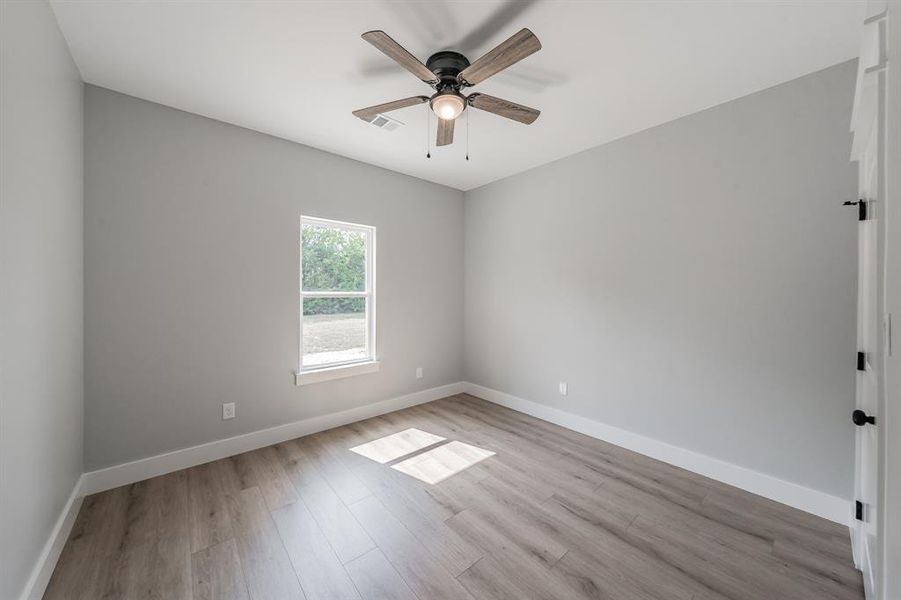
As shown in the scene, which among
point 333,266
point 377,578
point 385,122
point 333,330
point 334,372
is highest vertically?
point 385,122

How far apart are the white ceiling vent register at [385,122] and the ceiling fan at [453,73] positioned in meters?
0.55

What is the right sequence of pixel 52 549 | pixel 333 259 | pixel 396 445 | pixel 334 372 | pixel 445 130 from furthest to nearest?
1. pixel 333 259
2. pixel 334 372
3. pixel 396 445
4. pixel 445 130
5. pixel 52 549

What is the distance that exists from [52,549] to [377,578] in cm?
160

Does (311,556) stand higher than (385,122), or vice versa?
(385,122)

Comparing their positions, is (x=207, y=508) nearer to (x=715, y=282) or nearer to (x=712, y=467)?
(x=712, y=467)

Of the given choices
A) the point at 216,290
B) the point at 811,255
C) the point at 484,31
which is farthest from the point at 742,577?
the point at 216,290

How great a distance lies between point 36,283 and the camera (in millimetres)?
1541

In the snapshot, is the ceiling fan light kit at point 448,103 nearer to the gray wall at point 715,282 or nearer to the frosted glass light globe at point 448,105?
the frosted glass light globe at point 448,105

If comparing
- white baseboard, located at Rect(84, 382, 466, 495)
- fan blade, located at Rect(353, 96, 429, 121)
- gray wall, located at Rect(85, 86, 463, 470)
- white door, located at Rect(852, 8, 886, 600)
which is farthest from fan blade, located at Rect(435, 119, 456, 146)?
white baseboard, located at Rect(84, 382, 466, 495)

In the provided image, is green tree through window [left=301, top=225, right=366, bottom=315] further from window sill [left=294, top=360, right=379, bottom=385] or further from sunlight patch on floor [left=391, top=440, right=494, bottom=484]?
sunlight patch on floor [left=391, top=440, right=494, bottom=484]

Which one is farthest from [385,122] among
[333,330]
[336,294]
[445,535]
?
[445,535]

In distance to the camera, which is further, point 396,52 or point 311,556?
point 311,556

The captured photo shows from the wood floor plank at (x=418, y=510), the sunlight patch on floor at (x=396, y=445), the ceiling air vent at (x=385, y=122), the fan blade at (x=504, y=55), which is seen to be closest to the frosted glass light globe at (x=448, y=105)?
the fan blade at (x=504, y=55)

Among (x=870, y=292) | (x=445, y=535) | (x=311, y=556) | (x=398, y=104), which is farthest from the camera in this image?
(x=398, y=104)
